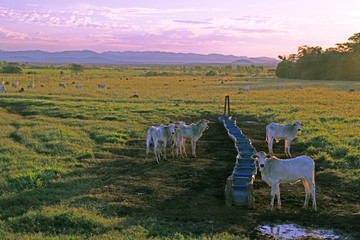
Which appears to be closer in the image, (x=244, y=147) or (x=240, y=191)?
(x=240, y=191)

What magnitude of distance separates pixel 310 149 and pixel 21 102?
96.3ft

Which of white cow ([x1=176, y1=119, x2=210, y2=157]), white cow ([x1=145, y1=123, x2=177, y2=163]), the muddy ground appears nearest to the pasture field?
the muddy ground

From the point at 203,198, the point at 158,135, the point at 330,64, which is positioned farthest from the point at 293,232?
the point at 330,64

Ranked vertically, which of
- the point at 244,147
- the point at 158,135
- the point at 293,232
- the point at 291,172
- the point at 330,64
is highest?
the point at 330,64

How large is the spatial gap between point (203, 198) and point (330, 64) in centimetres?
10476

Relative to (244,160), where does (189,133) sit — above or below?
above

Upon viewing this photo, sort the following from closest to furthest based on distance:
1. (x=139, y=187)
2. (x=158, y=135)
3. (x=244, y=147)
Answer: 1. (x=139, y=187)
2. (x=158, y=135)
3. (x=244, y=147)

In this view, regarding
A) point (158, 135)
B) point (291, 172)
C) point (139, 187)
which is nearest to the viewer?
point (291, 172)

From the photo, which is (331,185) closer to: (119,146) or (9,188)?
(119,146)

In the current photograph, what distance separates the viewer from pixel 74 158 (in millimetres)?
14891

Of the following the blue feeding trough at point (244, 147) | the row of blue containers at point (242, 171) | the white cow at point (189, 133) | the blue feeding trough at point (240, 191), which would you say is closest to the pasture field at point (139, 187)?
the blue feeding trough at point (240, 191)

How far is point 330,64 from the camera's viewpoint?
102 metres

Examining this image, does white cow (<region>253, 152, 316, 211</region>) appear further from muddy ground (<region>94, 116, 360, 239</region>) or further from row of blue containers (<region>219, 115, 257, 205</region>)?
row of blue containers (<region>219, 115, 257, 205</region>)

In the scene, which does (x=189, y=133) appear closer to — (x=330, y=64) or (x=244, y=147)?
(x=244, y=147)
